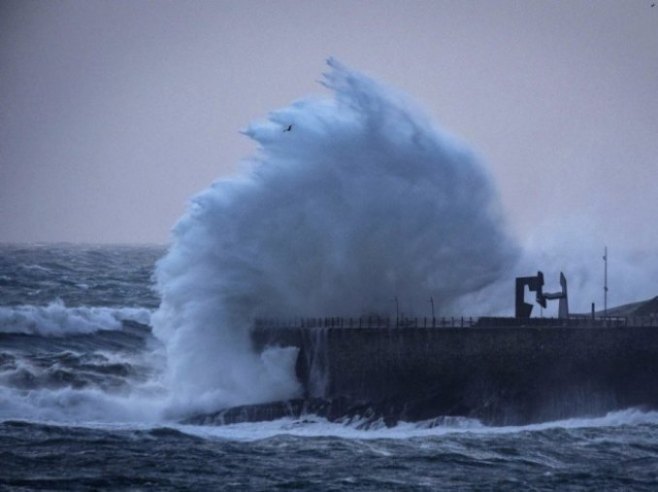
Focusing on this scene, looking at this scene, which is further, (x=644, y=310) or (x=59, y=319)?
(x=59, y=319)

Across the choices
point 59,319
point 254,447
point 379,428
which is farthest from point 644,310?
point 59,319

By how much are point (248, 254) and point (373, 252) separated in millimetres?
5396

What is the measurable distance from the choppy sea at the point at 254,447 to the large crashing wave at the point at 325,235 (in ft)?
12.8

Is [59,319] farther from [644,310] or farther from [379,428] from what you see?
[379,428]

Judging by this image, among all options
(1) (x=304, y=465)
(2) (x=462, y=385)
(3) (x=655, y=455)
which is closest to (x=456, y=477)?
(1) (x=304, y=465)

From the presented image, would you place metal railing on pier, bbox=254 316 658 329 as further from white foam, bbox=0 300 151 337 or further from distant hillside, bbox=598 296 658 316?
white foam, bbox=0 300 151 337

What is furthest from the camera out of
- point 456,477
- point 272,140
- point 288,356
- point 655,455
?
point 272,140

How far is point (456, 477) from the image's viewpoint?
134 feet

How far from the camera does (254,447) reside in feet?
151

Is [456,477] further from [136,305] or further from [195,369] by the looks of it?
[136,305]

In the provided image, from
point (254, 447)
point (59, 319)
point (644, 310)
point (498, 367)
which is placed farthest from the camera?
point (59, 319)

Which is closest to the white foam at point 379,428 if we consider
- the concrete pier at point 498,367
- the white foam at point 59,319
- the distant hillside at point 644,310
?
the concrete pier at point 498,367

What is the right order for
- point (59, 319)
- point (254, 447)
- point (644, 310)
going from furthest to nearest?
point (59, 319) < point (644, 310) < point (254, 447)

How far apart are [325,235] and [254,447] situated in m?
17.3
